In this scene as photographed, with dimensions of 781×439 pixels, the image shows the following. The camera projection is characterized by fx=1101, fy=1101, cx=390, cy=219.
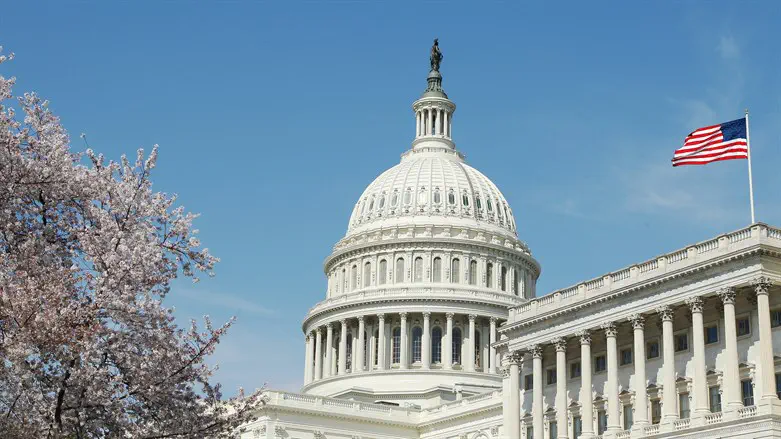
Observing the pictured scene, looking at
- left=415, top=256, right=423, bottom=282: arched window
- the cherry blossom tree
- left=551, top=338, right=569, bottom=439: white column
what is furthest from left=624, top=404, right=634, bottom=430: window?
left=415, top=256, right=423, bottom=282: arched window

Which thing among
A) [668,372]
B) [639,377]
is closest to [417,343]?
[639,377]

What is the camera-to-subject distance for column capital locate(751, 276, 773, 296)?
192 ft

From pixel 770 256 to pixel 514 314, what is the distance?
23.2 meters

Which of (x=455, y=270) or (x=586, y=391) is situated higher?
(x=455, y=270)

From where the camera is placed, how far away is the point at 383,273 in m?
136

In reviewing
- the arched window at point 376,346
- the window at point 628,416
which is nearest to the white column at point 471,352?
the arched window at point 376,346

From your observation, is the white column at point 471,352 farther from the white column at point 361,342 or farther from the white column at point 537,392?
the white column at point 537,392

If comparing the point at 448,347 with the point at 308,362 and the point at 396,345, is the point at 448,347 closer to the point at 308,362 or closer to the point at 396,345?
the point at 396,345

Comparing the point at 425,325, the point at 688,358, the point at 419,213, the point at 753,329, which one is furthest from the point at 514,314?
the point at 419,213

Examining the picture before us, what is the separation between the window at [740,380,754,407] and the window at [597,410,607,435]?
12.0 meters

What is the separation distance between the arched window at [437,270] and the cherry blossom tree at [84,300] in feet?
342

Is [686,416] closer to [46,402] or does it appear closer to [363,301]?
[46,402]

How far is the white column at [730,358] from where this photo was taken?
58719 millimetres

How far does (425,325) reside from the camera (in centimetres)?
12850
